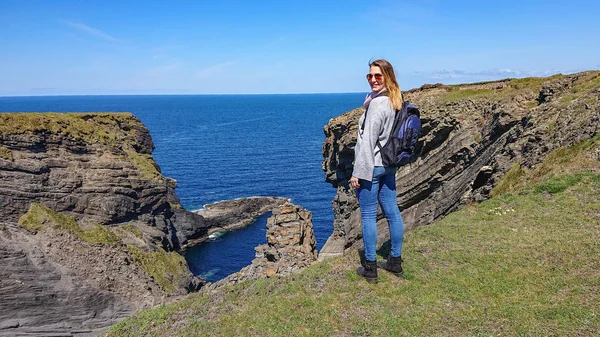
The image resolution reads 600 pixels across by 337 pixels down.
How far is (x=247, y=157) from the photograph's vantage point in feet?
429

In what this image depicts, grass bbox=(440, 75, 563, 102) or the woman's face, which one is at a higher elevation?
grass bbox=(440, 75, 563, 102)

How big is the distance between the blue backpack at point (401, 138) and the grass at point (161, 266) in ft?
156

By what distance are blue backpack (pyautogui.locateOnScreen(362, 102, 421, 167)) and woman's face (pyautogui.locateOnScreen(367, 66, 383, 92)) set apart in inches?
27.0

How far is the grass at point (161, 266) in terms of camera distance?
51.9 metres

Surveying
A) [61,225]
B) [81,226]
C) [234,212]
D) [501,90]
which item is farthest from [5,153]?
[501,90]

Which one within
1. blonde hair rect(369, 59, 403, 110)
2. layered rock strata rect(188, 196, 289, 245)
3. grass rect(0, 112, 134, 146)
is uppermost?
blonde hair rect(369, 59, 403, 110)

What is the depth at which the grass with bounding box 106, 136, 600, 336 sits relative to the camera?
820 centimetres

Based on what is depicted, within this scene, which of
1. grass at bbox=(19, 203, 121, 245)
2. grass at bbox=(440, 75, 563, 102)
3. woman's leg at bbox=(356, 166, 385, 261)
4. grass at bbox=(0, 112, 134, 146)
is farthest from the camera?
grass at bbox=(0, 112, 134, 146)

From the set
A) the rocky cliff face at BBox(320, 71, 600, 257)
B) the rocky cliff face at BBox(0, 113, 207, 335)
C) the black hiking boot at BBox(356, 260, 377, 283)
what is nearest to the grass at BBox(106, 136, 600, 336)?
the black hiking boot at BBox(356, 260, 377, 283)

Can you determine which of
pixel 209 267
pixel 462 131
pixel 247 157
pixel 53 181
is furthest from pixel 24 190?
pixel 247 157

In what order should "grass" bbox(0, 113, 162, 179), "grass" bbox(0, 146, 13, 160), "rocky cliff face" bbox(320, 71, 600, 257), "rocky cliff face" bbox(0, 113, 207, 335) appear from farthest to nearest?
1. "grass" bbox(0, 113, 162, 179)
2. "grass" bbox(0, 146, 13, 160)
3. "rocky cliff face" bbox(0, 113, 207, 335)
4. "rocky cliff face" bbox(320, 71, 600, 257)

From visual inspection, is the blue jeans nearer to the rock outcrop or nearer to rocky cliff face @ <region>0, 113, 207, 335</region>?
the rock outcrop

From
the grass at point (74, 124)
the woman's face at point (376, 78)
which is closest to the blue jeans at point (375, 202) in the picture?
the woman's face at point (376, 78)

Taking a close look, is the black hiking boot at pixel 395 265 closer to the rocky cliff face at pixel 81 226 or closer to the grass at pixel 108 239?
the rocky cliff face at pixel 81 226
